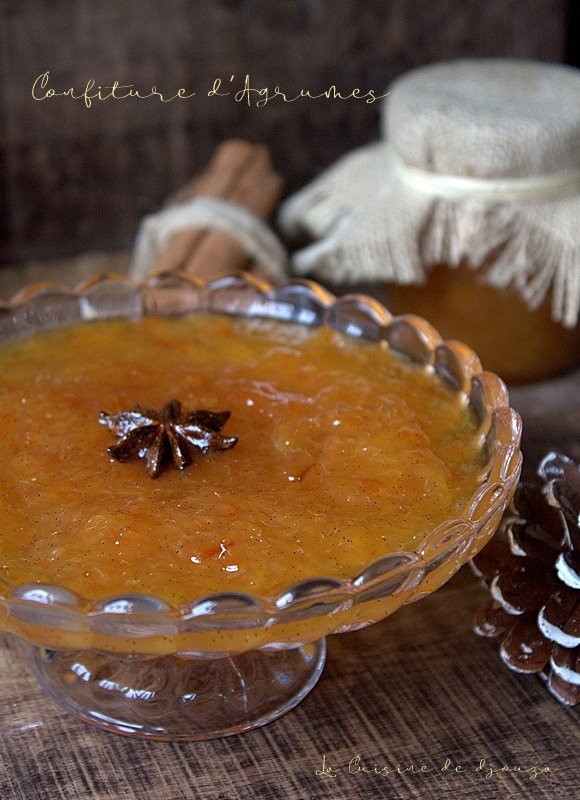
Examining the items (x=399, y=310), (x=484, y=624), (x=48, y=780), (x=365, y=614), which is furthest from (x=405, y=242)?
(x=48, y=780)

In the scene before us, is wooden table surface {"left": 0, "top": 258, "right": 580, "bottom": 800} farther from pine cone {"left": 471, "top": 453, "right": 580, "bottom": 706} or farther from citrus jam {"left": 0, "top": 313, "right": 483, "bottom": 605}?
citrus jam {"left": 0, "top": 313, "right": 483, "bottom": 605}

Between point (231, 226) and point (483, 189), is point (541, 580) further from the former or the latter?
point (231, 226)

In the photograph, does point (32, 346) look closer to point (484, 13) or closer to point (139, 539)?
point (139, 539)

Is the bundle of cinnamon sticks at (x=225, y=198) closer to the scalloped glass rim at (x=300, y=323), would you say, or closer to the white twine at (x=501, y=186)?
the scalloped glass rim at (x=300, y=323)

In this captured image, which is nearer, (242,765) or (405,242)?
(242,765)

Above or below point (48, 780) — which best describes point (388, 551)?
above

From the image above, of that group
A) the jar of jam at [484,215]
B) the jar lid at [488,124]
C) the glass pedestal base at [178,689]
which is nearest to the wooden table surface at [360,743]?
the glass pedestal base at [178,689]
